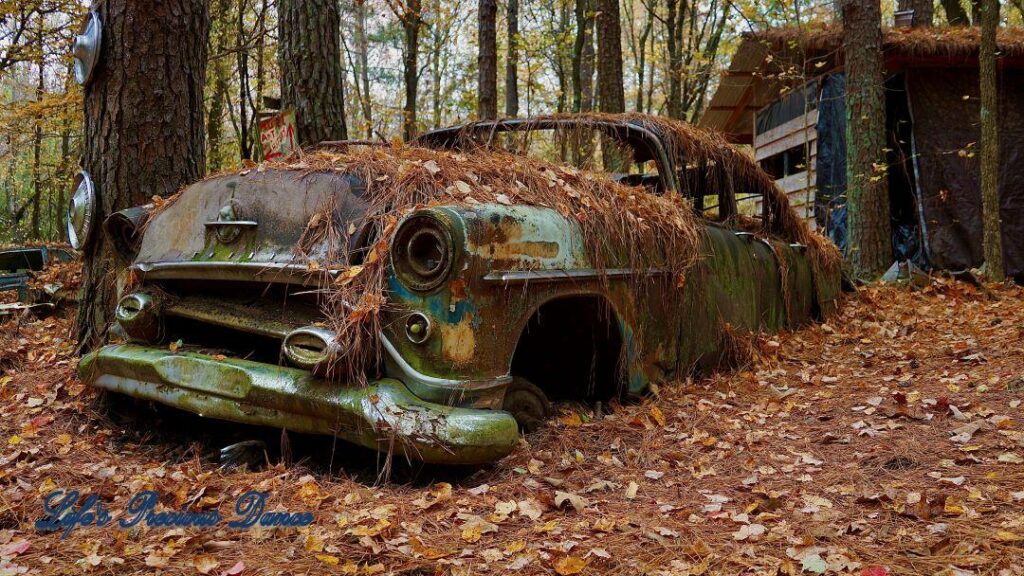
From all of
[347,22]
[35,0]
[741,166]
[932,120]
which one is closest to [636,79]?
[347,22]

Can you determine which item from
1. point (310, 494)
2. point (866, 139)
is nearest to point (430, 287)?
point (310, 494)

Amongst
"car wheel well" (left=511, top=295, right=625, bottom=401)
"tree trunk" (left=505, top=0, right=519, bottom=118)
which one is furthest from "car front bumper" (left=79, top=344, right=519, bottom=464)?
"tree trunk" (left=505, top=0, right=519, bottom=118)

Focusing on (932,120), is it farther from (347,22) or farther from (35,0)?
(347,22)

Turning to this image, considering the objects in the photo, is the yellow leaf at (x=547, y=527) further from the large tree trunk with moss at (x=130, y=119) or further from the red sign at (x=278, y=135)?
the red sign at (x=278, y=135)

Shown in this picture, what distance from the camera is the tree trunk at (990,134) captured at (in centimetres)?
780

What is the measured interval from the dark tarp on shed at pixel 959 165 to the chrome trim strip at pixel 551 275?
27.1ft

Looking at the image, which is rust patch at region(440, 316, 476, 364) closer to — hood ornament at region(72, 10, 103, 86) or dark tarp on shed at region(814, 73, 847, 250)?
hood ornament at region(72, 10, 103, 86)

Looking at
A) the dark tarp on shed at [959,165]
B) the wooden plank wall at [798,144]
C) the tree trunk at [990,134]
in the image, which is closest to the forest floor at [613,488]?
the tree trunk at [990,134]

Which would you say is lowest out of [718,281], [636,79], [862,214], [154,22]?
[718,281]

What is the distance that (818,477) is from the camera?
279 centimetres

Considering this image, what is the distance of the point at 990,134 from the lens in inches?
314

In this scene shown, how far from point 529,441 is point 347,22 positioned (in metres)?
23.1

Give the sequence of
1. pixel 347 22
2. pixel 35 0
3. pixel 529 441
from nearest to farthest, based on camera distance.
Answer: pixel 529 441 → pixel 35 0 → pixel 347 22

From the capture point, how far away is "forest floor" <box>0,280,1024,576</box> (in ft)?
6.79
